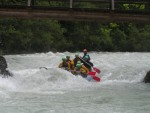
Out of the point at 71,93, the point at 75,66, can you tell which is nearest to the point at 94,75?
the point at 75,66

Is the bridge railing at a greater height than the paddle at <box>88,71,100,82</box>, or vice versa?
the bridge railing

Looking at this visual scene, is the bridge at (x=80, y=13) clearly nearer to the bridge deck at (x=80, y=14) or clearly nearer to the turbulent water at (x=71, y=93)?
the bridge deck at (x=80, y=14)

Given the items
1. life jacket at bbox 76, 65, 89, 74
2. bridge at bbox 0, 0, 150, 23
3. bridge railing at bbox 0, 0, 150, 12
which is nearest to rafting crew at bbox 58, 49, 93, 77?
life jacket at bbox 76, 65, 89, 74

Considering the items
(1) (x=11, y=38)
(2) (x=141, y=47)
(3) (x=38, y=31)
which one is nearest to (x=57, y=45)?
Answer: (3) (x=38, y=31)

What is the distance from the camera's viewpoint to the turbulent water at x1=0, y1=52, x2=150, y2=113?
45.5 ft

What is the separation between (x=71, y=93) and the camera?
1702 cm

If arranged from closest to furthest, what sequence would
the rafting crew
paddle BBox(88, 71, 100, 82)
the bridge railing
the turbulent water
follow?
the turbulent water → the bridge railing → paddle BBox(88, 71, 100, 82) → the rafting crew

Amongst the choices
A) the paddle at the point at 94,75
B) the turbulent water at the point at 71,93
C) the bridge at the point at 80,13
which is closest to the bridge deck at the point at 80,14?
the bridge at the point at 80,13

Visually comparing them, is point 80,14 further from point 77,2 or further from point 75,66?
point 77,2

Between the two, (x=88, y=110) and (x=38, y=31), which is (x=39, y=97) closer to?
(x=88, y=110)

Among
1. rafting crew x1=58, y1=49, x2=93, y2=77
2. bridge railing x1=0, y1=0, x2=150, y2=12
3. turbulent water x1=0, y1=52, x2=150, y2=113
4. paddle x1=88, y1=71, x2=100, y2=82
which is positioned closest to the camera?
turbulent water x1=0, y1=52, x2=150, y2=113

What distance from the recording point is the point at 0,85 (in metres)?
17.6

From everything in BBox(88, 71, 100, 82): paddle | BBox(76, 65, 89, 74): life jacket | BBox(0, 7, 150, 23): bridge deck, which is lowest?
BBox(88, 71, 100, 82): paddle

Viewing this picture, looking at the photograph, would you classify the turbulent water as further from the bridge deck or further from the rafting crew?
the bridge deck
